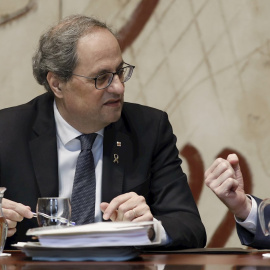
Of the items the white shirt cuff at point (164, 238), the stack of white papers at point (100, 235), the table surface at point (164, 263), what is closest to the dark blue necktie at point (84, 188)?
the white shirt cuff at point (164, 238)

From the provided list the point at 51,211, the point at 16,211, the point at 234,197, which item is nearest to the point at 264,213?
the point at 234,197

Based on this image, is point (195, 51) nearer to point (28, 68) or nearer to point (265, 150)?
point (265, 150)

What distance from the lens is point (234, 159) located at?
7.68 feet

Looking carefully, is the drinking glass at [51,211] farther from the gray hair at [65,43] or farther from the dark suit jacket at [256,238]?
the gray hair at [65,43]

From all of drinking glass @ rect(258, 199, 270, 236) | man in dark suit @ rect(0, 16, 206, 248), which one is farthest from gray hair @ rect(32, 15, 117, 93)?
drinking glass @ rect(258, 199, 270, 236)

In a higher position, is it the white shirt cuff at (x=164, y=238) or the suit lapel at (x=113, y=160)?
the suit lapel at (x=113, y=160)

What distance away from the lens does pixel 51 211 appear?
2004 millimetres

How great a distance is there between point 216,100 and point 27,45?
3.49 ft

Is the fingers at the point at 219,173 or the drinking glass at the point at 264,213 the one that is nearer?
the drinking glass at the point at 264,213

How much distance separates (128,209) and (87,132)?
2.17ft

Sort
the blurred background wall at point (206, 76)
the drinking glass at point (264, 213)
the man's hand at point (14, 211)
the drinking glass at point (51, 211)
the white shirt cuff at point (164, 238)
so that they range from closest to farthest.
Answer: the drinking glass at point (264, 213), the drinking glass at point (51, 211), the man's hand at point (14, 211), the white shirt cuff at point (164, 238), the blurred background wall at point (206, 76)

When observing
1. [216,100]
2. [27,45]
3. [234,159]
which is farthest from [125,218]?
[27,45]

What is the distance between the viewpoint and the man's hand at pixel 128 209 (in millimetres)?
2166

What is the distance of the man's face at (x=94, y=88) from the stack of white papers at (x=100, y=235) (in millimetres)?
910
